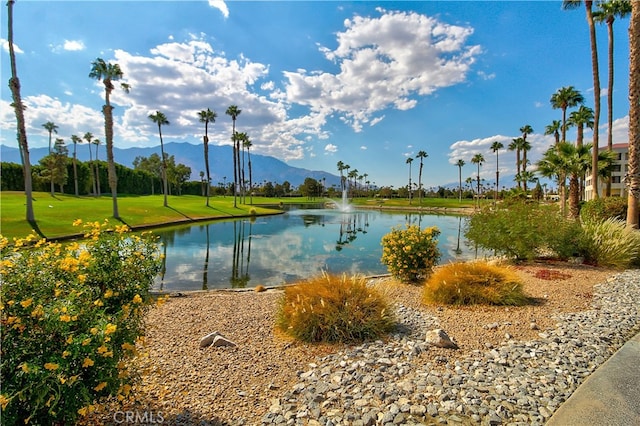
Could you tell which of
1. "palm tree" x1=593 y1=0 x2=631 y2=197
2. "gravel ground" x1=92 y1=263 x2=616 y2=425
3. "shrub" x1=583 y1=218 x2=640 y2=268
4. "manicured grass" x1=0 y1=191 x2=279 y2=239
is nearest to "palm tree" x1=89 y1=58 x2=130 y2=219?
"manicured grass" x1=0 y1=191 x2=279 y2=239

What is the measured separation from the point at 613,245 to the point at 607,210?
5.09 metres

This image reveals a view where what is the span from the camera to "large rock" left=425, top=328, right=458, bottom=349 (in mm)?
4566

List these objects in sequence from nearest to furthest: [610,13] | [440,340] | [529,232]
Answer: [440,340]
[529,232]
[610,13]

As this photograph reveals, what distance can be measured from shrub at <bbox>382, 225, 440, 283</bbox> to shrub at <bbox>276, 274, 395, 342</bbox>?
349 centimetres

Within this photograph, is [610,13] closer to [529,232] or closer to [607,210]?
[607,210]

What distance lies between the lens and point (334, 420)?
9.93 feet

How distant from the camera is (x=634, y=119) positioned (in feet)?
38.7

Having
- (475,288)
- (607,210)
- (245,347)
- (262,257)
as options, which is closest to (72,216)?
(262,257)

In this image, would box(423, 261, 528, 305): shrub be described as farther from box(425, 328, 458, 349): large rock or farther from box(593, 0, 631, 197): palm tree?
box(593, 0, 631, 197): palm tree

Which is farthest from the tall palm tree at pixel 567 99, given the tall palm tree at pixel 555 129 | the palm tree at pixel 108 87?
the palm tree at pixel 108 87

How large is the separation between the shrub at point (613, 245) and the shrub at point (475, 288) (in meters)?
5.39

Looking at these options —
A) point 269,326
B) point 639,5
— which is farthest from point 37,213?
point 639,5

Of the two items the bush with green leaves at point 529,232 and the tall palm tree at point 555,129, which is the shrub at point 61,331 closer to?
the bush with green leaves at point 529,232

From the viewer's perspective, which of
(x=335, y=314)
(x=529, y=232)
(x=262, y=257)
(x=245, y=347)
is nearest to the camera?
(x=245, y=347)
